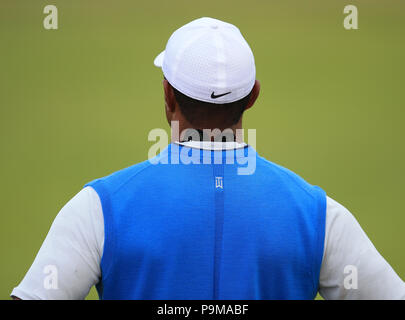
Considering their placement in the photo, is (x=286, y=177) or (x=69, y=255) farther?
(x=286, y=177)

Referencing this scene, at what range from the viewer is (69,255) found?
130 cm

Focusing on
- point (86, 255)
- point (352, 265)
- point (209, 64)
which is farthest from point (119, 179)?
point (352, 265)

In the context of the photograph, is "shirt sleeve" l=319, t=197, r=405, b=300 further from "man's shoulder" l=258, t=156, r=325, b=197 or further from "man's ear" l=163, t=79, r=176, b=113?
"man's ear" l=163, t=79, r=176, b=113

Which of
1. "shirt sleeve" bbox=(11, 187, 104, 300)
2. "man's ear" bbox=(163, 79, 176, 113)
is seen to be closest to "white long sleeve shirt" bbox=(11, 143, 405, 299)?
"shirt sleeve" bbox=(11, 187, 104, 300)

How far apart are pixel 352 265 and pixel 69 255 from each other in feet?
1.79

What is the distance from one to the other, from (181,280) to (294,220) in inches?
9.8

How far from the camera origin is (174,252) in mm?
1319

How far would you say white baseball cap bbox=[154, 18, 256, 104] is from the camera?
1414 mm

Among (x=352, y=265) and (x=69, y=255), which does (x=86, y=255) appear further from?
(x=352, y=265)

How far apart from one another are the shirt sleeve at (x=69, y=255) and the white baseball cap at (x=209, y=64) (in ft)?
1.04

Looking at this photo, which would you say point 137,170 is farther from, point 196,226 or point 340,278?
point 340,278

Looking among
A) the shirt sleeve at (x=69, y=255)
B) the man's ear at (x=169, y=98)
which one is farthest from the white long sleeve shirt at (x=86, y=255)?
the man's ear at (x=169, y=98)

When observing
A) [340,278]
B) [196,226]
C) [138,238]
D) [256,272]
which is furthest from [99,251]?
[340,278]

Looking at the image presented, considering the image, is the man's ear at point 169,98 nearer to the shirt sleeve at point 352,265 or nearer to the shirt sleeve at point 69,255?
the shirt sleeve at point 69,255
